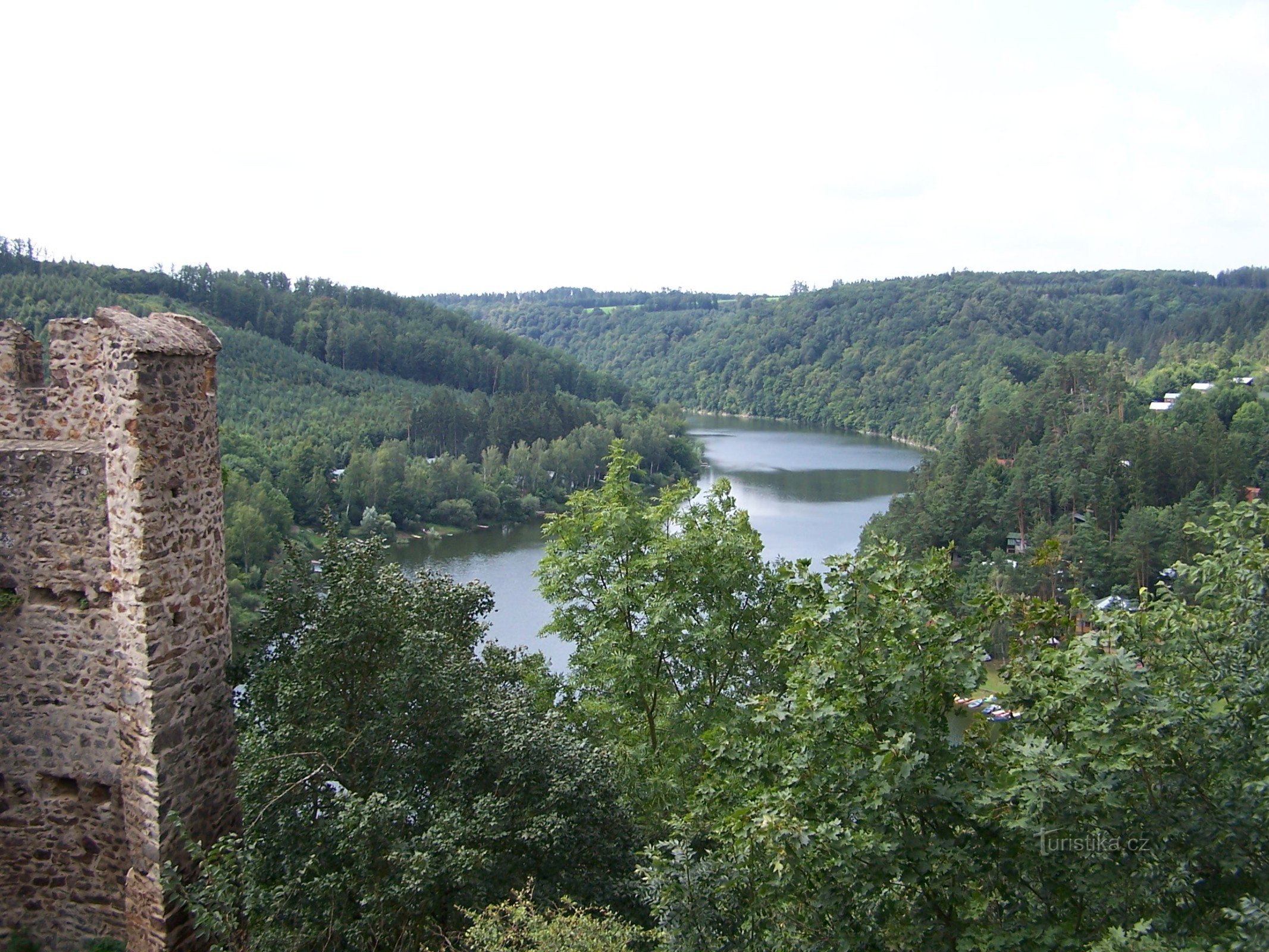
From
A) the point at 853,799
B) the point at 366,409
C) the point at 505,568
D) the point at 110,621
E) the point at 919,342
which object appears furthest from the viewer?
the point at 919,342

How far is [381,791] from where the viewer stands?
314 inches

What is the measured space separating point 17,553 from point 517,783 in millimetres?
4543

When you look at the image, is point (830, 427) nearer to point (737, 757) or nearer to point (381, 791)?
point (381, 791)

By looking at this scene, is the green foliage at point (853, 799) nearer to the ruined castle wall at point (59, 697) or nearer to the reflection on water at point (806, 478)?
the ruined castle wall at point (59, 697)

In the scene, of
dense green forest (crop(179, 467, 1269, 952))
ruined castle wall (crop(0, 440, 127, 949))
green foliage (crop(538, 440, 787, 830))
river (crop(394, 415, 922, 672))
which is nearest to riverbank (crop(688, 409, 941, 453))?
river (crop(394, 415, 922, 672))

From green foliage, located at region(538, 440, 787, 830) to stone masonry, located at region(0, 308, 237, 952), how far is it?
506 centimetres

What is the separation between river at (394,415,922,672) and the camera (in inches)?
1594

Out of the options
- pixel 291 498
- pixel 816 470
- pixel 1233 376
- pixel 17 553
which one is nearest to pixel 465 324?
pixel 816 470

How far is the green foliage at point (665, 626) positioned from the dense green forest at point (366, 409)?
75.5 ft

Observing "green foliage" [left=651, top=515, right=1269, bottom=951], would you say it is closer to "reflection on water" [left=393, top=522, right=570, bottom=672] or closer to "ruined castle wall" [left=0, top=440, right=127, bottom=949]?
"ruined castle wall" [left=0, top=440, right=127, bottom=949]

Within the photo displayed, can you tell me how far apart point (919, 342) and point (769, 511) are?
9208cm

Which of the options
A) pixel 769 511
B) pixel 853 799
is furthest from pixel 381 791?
pixel 769 511

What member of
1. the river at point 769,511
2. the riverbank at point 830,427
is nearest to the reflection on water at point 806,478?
the river at point 769,511

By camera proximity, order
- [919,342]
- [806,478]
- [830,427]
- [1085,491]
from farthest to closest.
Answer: [919,342], [830,427], [806,478], [1085,491]
